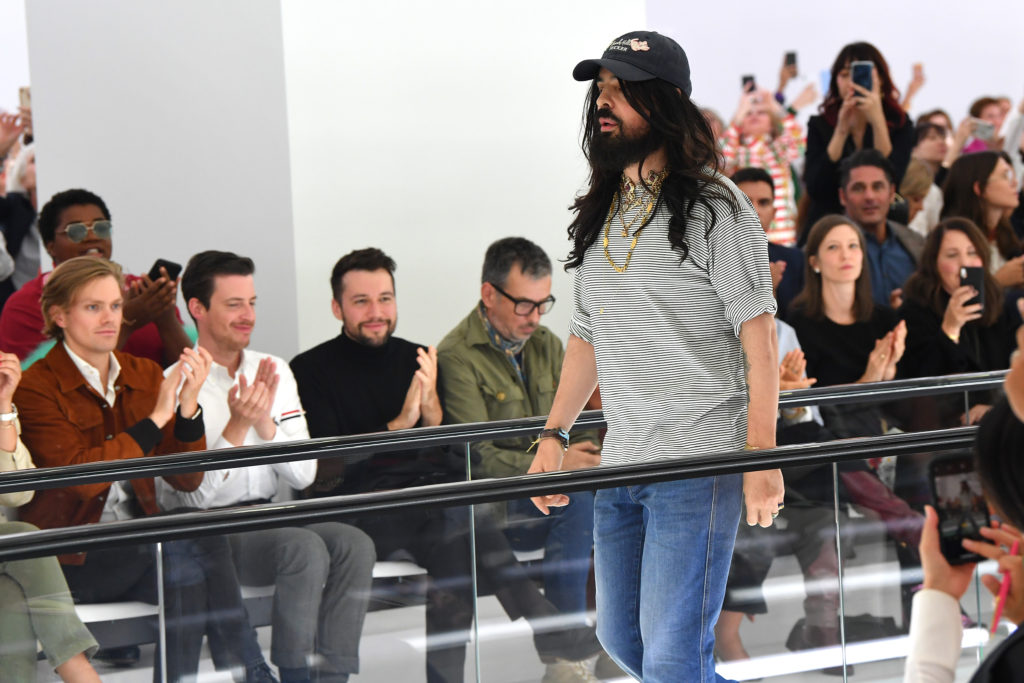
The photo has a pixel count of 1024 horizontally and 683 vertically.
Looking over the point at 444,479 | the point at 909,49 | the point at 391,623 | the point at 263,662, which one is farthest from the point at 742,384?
the point at 909,49

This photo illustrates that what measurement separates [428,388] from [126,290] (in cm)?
119

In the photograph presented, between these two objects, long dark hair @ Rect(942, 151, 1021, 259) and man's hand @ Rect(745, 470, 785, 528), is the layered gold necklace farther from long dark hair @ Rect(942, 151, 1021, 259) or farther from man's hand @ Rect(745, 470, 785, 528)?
long dark hair @ Rect(942, 151, 1021, 259)

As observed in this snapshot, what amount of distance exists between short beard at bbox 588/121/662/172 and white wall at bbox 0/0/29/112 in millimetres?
3357

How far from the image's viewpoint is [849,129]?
6.41 metres

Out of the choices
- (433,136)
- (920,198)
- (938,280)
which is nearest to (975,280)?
(938,280)

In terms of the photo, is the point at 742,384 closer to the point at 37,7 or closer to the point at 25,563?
the point at 25,563

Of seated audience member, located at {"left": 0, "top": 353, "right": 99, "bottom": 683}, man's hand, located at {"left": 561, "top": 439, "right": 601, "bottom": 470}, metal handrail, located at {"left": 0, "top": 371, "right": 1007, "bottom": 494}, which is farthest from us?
man's hand, located at {"left": 561, "top": 439, "right": 601, "bottom": 470}

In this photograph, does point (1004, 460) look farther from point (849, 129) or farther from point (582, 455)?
point (849, 129)

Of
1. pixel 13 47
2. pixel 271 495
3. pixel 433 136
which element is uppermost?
pixel 13 47

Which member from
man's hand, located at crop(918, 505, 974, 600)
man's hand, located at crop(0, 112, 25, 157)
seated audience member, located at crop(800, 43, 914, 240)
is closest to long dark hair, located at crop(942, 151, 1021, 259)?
seated audience member, located at crop(800, 43, 914, 240)

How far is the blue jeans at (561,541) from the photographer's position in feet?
9.06

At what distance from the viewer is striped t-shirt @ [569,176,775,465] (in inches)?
98.6

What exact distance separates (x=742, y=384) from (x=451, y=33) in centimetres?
320

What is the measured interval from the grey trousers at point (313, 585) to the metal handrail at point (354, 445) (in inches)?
28.4
